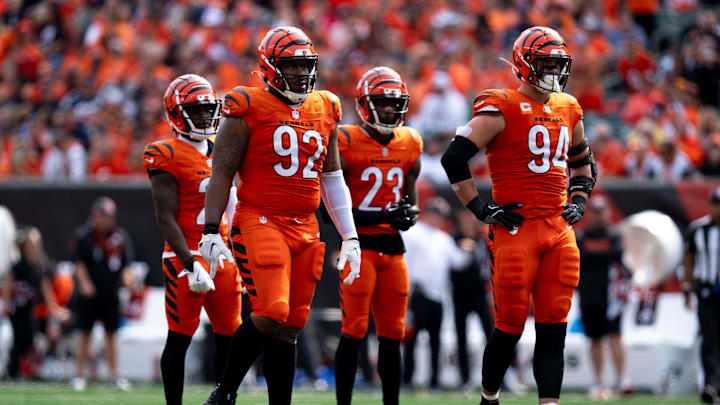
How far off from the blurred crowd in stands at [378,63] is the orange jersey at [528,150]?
21.1 ft

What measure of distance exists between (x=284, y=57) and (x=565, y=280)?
77.5 inches

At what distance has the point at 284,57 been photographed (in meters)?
5.86

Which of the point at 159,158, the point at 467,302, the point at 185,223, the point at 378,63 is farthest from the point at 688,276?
the point at 378,63

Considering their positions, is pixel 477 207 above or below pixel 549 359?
above

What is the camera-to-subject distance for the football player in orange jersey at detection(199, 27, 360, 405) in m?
5.73

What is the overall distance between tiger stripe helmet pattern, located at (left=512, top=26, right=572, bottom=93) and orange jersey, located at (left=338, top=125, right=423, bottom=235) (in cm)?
126

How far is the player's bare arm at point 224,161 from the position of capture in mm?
5789

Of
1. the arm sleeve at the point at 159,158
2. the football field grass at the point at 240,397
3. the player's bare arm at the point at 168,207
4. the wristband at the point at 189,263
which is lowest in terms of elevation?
the football field grass at the point at 240,397

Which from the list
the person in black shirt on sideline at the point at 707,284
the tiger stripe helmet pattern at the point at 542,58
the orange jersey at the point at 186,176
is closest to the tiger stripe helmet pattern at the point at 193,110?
the orange jersey at the point at 186,176

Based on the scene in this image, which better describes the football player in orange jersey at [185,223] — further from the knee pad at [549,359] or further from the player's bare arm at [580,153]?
the player's bare arm at [580,153]

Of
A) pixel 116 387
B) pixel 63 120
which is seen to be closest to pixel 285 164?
pixel 116 387

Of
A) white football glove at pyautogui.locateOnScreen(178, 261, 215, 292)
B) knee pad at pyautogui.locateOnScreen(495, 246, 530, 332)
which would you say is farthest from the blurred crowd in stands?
white football glove at pyautogui.locateOnScreen(178, 261, 215, 292)

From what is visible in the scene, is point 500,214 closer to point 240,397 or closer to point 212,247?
point 212,247

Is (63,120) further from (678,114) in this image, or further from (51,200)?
(678,114)
